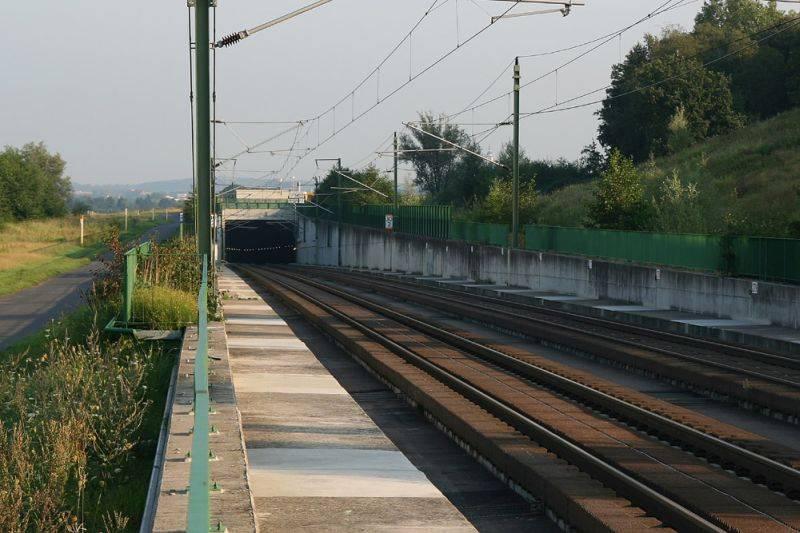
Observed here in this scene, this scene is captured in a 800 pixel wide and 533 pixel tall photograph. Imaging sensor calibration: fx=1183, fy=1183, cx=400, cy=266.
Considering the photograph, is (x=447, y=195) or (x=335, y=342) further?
(x=447, y=195)

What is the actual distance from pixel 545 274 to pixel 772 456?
1352 inches

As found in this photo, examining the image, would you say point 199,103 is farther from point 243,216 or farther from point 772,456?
point 243,216

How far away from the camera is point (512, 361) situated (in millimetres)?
20750

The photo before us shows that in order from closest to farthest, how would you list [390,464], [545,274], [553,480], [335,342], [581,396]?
[553,480] → [390,464] → [581,396] → [335,342] → [545,274]

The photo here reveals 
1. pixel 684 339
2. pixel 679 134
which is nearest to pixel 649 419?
pixel 684 339

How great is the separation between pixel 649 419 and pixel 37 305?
140 ft

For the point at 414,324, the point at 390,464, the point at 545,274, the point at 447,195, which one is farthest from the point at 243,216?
the point at 390,464

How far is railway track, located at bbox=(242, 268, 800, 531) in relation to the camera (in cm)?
936

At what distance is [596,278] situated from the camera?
4041 cm

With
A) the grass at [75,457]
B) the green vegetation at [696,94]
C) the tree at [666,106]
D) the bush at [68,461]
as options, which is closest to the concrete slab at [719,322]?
the grass at [75,457]

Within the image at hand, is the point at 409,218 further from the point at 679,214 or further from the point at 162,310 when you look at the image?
the point at 162,310

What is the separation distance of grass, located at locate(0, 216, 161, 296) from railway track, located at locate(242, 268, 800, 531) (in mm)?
28252

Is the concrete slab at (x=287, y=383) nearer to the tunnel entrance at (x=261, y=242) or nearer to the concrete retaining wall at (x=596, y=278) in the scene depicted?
→ the concrete retaining wall at (x=596, y=278)

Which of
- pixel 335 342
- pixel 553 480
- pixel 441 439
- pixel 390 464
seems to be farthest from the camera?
pixel 335 342
